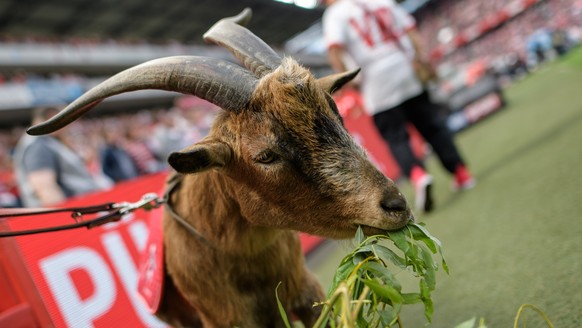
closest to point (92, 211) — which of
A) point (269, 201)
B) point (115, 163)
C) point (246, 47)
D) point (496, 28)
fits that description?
point (269, 201)

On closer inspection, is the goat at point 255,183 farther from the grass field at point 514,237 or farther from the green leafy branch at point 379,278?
the grass field at point 514,237

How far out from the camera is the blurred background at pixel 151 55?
7.71 meters

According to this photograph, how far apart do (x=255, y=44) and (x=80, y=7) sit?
1572 cm

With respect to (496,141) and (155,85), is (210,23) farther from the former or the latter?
(155,85)

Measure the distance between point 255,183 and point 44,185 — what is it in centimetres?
313

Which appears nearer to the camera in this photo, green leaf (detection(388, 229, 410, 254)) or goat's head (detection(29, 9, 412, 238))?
green leaf (detection(388, 229, 410, 254))

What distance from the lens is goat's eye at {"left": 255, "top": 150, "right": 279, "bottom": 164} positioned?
170 cm

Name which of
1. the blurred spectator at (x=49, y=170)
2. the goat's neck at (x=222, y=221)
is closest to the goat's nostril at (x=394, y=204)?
the goat's neck at (x=222, y=221)

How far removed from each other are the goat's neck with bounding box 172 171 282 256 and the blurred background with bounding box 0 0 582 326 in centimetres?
145

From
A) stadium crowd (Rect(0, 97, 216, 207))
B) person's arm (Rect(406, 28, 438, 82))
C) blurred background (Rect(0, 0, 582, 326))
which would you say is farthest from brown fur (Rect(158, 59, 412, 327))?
stadium crowd (Rect(0, 97, 216, 207))

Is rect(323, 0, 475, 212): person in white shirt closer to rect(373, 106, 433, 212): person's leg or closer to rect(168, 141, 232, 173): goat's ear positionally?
rect(373, 106, 433, 212): person's leg

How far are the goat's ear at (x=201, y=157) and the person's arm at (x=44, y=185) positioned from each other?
9.72 ft

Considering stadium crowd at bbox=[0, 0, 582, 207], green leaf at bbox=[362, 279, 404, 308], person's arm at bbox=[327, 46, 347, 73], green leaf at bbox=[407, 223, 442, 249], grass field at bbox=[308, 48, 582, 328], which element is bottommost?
grass field at bbox=[308, 48, 582, 328]

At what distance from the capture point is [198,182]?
83.6 inches
